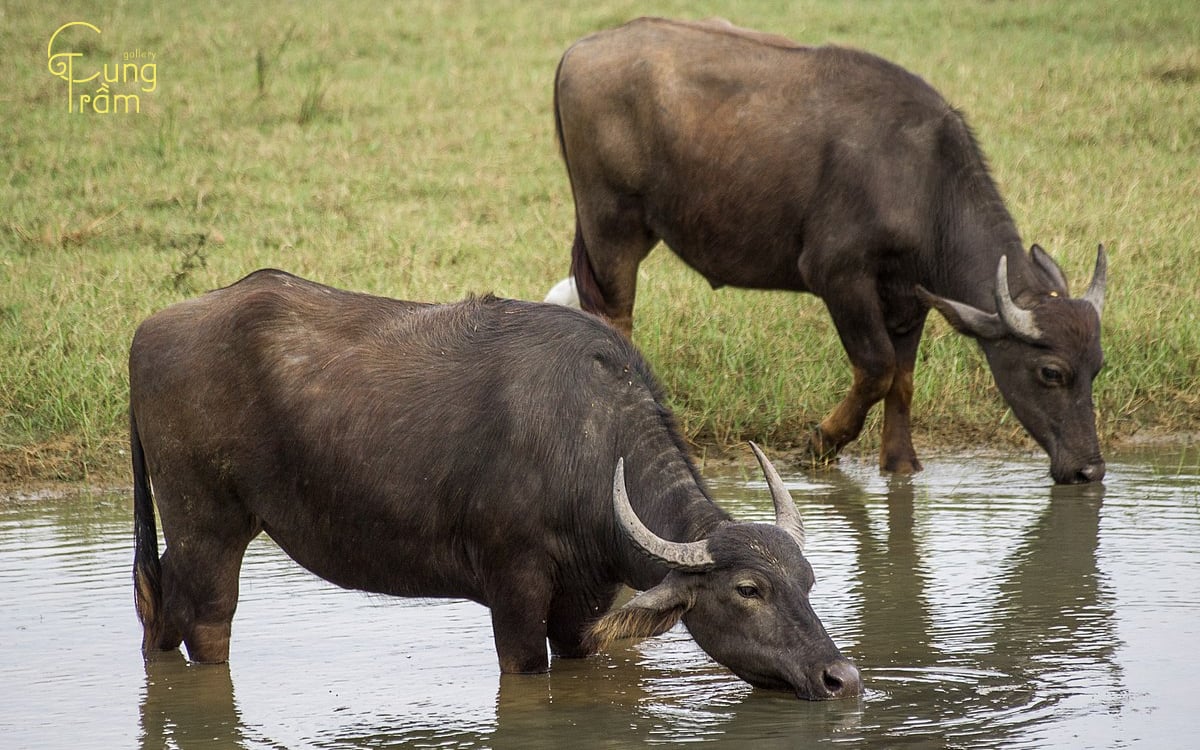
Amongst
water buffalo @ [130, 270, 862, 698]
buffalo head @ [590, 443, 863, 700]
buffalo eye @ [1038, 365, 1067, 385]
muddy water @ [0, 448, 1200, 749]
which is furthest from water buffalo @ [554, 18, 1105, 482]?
buffalo head @ [590, 443, 863, 700]

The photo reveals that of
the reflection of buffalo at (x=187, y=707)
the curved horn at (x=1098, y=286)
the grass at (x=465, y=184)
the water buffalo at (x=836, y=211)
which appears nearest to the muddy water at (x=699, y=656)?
the reflection of buffalo at (x=187, y=707)

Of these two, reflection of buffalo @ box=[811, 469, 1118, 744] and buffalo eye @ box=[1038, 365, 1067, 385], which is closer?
reflection of buffalo @ box=[811, 469, 1118, 744]

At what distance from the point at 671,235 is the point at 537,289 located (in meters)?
1.38

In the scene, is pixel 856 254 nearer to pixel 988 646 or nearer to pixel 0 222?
pixel 988 646

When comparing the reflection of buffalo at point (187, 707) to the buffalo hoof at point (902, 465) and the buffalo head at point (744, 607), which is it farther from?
the buffalo hoof at point (902, 465)

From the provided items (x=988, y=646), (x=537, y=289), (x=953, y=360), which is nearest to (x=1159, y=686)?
(x=988, y=646)

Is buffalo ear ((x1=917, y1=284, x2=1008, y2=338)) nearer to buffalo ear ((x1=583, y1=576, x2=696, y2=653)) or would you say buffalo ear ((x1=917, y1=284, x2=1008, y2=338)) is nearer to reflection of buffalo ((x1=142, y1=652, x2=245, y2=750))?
buffalo ear ((x1=583, y1=576, x2=696, y2=653))

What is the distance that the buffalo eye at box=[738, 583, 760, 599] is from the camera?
13.3 ft

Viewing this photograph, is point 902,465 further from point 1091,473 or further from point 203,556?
point 203,556

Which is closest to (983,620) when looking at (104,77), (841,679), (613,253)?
(841,679)

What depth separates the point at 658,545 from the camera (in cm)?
409

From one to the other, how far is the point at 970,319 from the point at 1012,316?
0.19 metres

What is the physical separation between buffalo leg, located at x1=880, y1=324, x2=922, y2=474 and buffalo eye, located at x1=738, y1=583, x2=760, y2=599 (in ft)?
9.86

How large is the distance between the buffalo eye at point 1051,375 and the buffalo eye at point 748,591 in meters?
2.80
